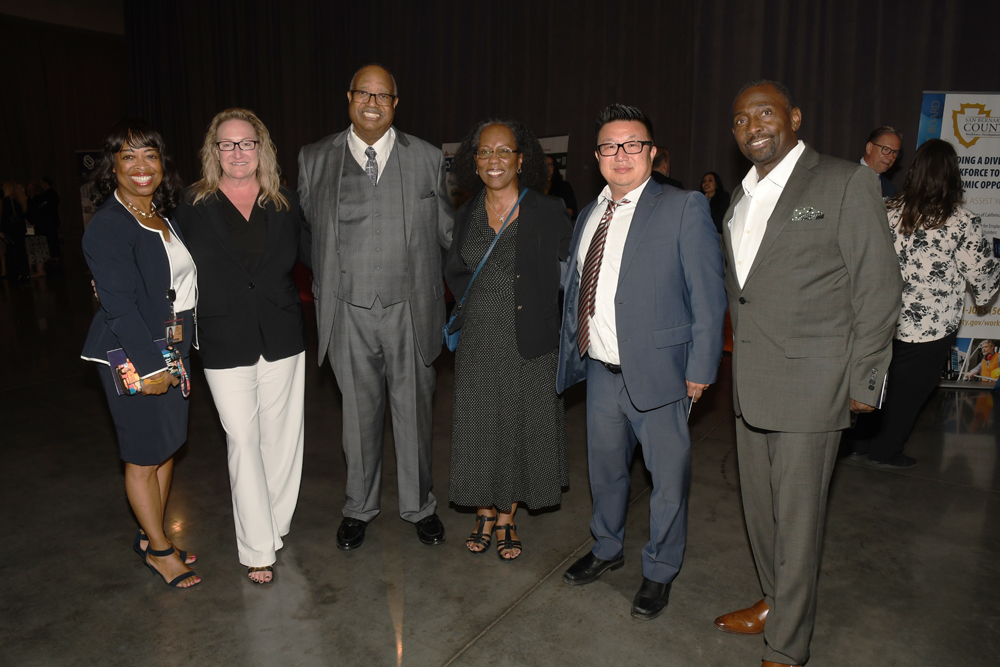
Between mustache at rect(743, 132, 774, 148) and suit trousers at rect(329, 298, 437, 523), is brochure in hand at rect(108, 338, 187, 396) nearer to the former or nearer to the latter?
suit trousers at rect(329, 298, 437, 523)

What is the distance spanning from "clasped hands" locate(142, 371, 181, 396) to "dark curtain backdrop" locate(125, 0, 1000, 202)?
20.5 feet

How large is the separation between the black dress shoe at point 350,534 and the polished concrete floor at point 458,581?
7cm

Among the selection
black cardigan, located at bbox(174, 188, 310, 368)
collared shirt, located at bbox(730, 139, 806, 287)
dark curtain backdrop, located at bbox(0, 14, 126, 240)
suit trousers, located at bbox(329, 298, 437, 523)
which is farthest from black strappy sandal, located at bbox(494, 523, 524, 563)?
dark curtain backdrop, located at bbox(0, 14, 126, 240)

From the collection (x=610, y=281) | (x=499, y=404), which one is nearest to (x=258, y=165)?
(x=499, y=404)

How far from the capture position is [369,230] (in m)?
2.73

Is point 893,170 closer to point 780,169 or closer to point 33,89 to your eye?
point 780,169

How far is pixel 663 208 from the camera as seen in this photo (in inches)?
87.4

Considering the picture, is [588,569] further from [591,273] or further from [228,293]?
[228,293]

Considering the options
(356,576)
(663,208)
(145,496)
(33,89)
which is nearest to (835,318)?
(663,208)

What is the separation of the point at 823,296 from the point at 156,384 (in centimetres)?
228

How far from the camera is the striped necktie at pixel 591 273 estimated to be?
237cm

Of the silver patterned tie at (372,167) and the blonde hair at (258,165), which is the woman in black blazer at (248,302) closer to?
the blonde hair at (258,165)

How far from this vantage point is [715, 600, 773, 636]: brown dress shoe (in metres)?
2.41

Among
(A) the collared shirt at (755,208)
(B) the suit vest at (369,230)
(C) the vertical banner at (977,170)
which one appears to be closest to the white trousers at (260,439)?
(B) the suit vest at (369,230)
